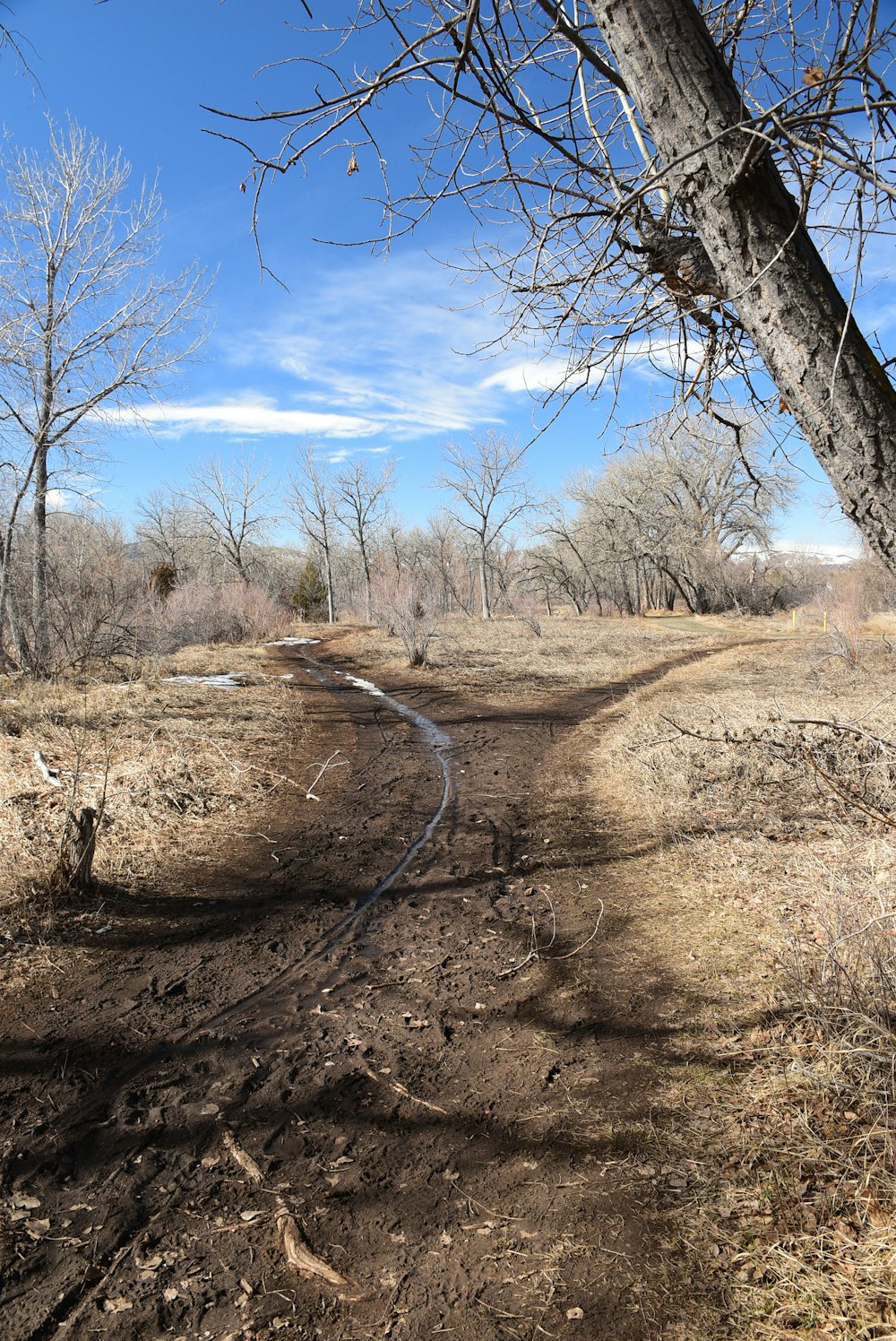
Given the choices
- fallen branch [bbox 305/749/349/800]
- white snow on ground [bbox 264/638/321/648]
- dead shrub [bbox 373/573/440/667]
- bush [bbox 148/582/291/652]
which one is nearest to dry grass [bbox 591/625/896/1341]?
fallen branch [bbox 305/749/349/800]

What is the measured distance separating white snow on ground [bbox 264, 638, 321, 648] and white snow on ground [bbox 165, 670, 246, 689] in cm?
1142

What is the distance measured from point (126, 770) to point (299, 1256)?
18.0ft

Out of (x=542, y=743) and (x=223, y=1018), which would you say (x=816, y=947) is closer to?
(x=223, y=1018)

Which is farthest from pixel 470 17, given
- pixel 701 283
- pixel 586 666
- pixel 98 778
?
pixel 586 666

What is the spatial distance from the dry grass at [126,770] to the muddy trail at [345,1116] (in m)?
0.54

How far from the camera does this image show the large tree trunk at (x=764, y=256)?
6.86 ft

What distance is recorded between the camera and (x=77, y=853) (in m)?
4.55

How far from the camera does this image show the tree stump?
450 centimetres

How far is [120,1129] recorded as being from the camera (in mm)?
2654

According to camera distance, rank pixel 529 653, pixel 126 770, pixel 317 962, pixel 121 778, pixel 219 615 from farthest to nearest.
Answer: pixel 219 615, pixel 529 653, pixel 126 770, pixel 121 778, pixel 317 962

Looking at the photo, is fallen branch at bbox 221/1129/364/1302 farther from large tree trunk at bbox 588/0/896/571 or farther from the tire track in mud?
large tree trunk at bbox 588/0/896/571

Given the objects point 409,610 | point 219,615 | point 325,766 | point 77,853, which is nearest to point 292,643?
point 219,615

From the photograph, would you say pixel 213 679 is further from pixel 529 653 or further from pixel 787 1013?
pixel 787 1013

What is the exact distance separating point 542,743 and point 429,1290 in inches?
300
